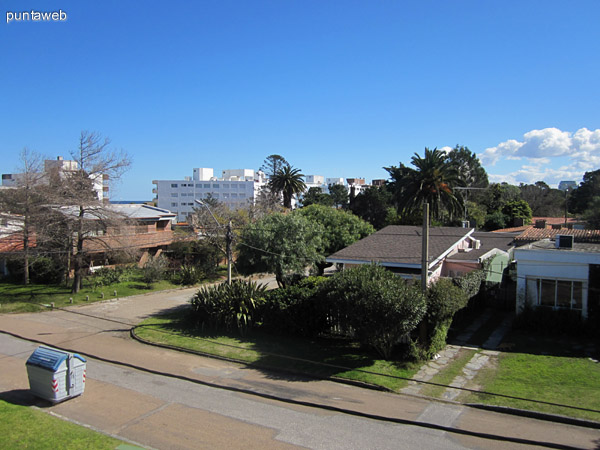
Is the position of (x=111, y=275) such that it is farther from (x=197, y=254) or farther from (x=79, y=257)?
(x=197, y=254)

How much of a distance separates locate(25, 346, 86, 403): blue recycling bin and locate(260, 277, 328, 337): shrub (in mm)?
7852

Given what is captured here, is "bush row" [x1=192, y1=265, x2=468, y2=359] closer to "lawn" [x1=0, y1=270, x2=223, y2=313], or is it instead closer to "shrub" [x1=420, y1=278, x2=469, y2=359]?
"shrub" [x1=420, y1=278, x2=469, y2=359]

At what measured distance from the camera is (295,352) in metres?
16.4

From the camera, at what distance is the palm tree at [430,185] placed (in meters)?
41.1

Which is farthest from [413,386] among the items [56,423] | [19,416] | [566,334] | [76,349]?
[76,349]

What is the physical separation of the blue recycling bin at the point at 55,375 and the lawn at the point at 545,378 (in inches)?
435

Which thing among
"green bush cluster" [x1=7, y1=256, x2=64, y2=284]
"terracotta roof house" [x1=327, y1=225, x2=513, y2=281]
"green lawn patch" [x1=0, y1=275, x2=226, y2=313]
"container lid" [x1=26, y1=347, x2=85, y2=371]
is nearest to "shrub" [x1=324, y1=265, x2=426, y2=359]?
"terracotta roof house" [x1=327, y1=225, x2=513, y2=281]

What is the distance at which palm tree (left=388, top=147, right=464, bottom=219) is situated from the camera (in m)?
41.1

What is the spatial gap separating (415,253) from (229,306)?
970cm

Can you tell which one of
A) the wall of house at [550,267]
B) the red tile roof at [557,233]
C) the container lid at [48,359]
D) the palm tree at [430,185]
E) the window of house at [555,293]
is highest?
the palm tree at [430,185]

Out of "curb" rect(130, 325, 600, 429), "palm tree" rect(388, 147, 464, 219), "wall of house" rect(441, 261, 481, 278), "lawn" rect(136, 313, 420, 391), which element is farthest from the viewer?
"palm tree" rect(388, 147, 464, 219)

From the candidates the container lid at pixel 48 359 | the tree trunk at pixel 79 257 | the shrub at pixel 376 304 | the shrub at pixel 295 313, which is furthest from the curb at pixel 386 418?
the tree trunk at pixel 79 257

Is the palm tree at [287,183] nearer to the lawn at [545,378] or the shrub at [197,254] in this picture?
the shrub at [197,254]

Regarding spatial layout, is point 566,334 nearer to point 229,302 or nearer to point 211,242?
point 229,302
